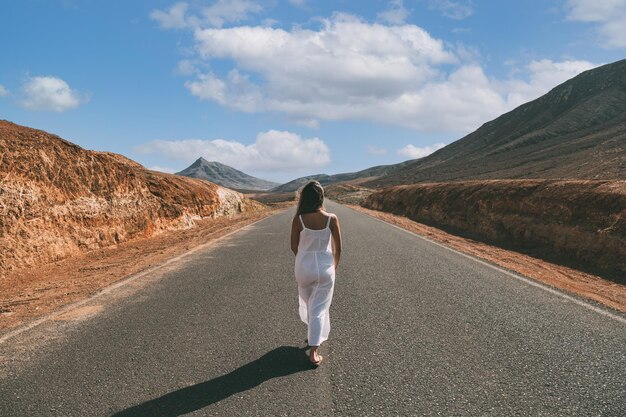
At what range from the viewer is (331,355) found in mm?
4262

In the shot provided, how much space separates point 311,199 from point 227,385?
1.89 m

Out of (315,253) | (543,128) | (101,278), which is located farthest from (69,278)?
(543,128)

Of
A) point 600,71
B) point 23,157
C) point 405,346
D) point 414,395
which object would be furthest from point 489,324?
point 600,71

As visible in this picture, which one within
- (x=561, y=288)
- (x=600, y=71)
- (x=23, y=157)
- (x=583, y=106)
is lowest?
(x=561, y=288)

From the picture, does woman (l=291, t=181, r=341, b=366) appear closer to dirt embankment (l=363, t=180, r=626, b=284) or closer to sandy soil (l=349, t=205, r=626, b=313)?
sandy soil (l=349, t=205, r=626, b=313)

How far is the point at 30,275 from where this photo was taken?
9.16 meters

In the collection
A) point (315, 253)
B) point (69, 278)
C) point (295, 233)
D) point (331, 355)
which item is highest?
point (295, 233)

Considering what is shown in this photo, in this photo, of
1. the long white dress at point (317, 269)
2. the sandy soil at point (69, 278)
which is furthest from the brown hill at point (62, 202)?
the long white dress at point (317, 269)

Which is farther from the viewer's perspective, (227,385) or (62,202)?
(62,202)

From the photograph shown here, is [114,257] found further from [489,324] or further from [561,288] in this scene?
[561,288]

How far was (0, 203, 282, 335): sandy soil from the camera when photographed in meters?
6.31

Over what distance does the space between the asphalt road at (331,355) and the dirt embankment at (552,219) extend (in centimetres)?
494

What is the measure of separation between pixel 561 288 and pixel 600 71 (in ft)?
462

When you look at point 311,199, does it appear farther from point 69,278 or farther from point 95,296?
point 69,278
